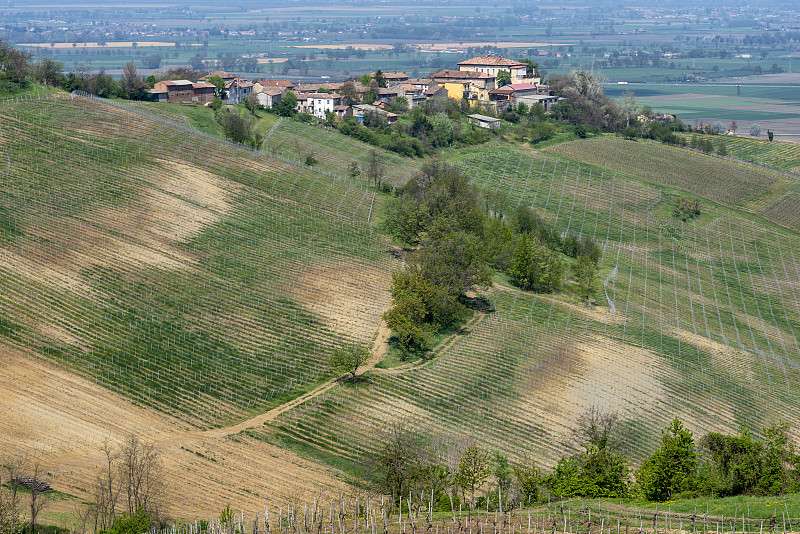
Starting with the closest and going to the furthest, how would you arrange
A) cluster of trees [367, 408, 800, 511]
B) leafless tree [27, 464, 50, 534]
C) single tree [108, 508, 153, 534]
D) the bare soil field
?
single tree [108, 508, 153, 534] → leafless tree [27, 464, 50, 534] → cluster of trees [367, 408, 800, 511] → the bare soil field

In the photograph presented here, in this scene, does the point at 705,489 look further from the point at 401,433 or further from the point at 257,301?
the point at 257,301

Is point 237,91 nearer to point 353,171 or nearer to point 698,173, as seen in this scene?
point 353,171

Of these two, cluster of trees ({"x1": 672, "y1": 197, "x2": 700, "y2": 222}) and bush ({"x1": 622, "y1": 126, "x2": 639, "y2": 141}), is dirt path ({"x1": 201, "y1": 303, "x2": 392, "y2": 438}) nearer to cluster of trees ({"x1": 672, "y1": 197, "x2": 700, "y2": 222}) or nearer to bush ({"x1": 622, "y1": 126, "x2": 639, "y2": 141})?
cluster of trees ({"x1": 672, "y1": 197, "x2": 700, "y2": 222})

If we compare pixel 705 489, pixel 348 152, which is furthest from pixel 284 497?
pixel 348 152

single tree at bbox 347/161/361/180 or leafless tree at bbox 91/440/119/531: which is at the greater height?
single tree at bbox 347/161/361/180

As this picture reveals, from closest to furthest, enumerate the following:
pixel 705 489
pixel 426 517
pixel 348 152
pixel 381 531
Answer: pixel 381 531 → pixel 426 517 → pixel 705 489 → pixel 348 152

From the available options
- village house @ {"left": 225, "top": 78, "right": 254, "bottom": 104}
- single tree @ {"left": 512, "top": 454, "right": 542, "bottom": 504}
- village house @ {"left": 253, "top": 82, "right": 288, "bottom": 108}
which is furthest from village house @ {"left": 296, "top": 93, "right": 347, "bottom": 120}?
single tree @ {"left": 512, "top": 454, "right": 542, "bottom": 504}
